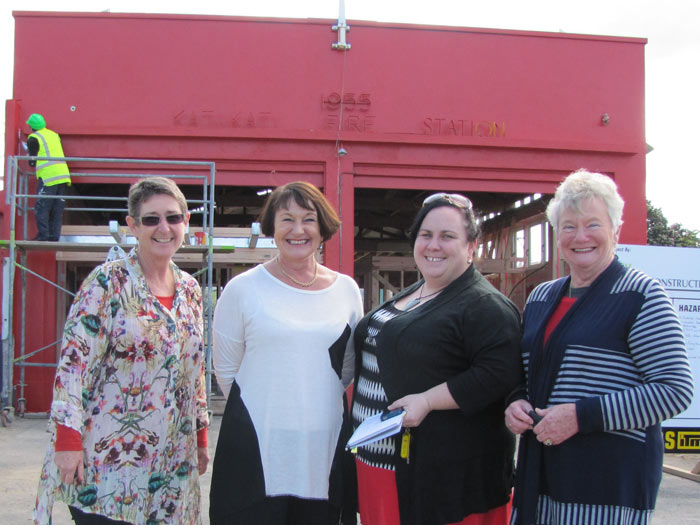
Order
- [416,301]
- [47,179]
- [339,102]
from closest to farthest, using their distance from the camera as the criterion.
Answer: [416,301] < [47,179] < [339,102]

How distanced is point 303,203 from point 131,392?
104 cm

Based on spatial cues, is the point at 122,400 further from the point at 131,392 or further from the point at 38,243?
the point at 38,243

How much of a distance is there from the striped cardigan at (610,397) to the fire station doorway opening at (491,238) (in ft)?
26.8

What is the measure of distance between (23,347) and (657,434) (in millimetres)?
7712

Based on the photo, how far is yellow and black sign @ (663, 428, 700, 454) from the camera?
5.07 meters

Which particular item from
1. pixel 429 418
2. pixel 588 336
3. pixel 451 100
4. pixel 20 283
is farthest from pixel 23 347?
pixel 588 336

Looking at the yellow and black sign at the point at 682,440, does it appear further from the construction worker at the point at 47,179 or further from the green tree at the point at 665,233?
the green tree at the point at 665,233

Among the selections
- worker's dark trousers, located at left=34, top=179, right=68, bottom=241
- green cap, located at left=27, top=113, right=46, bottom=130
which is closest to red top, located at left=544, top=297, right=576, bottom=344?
worker's dark trousers, located at left=34, top=179, right=68, bottom=241

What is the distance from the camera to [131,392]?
249 centimetres

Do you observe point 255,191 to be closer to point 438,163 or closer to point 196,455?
point 438,163

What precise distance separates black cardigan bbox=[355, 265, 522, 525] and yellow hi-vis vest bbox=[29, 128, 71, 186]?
22.4ft

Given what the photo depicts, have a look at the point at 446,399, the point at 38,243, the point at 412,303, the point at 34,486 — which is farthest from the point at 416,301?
the point at 38,243

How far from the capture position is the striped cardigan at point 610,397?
6.63ft

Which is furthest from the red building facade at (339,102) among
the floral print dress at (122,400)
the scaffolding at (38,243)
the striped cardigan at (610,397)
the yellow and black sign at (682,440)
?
the striped cardigan at (610,397)
